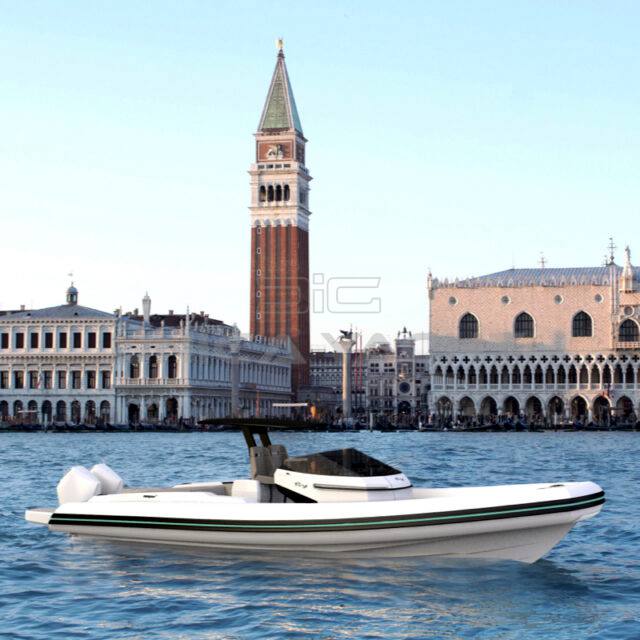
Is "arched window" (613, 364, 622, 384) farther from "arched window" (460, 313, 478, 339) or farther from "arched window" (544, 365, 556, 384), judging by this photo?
"arched window" (460, 313, 478, 339)

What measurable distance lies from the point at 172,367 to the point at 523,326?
30.9m

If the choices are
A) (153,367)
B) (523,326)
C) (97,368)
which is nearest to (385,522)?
(153,367)

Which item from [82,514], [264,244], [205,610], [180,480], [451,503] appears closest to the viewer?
[205,610]

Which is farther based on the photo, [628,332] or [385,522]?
[628,332]

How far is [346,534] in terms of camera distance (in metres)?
16.3

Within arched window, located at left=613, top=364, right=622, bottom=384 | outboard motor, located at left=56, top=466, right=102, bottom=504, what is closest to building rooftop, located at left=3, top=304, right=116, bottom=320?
arched window, located at left=613, top=364, right=622, bottom=384

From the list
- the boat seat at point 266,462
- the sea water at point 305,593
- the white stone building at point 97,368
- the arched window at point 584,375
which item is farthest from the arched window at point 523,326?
the boat seat at point 266,462

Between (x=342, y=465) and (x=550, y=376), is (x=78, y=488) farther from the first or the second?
(x=550, y=376)

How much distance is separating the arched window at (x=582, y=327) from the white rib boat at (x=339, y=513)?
90730 mm

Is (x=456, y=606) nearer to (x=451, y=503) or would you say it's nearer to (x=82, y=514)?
(x=451, y=503)

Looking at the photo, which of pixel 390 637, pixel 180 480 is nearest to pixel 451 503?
pixel 390 637

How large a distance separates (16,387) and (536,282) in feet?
153

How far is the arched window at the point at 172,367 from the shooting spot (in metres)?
106

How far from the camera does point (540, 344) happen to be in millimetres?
107688
